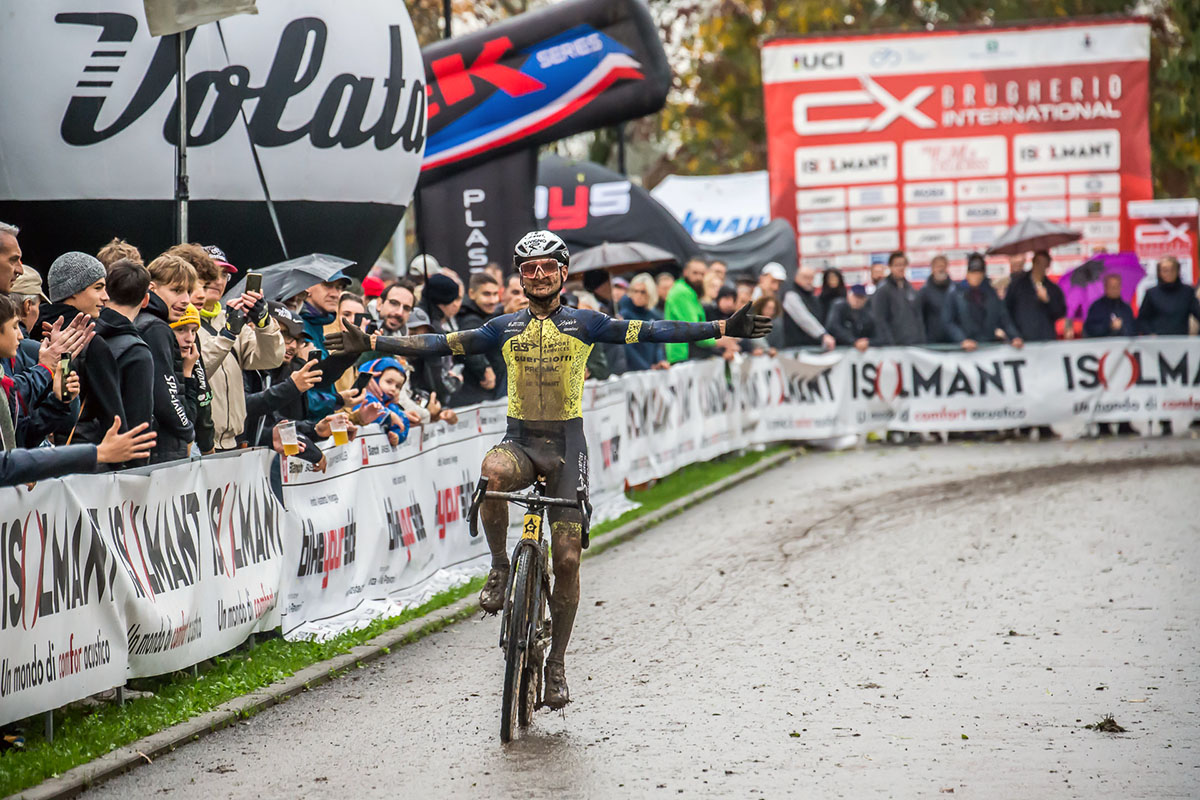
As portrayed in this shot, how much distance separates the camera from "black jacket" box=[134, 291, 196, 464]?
855 centimetres

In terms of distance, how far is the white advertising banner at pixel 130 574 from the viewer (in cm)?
719

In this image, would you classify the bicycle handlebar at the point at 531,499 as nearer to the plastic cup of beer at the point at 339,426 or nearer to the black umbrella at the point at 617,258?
the plastic cup of beer at the point at 339,426

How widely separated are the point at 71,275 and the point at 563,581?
280 centimetres

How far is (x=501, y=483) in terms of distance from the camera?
7941 mm

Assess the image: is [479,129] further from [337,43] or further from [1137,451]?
[1137,451]

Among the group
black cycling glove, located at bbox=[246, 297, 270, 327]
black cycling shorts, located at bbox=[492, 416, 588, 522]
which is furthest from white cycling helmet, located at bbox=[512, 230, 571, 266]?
black cycling glove, located at bbox=[246, 297, 270, 327]

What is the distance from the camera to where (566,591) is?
26.7 feet

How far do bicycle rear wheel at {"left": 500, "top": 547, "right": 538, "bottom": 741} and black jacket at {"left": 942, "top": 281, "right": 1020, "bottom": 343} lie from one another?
1683 cm

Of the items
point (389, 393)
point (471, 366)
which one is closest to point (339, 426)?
point (389, 393)

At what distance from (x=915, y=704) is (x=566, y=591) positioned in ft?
5.70

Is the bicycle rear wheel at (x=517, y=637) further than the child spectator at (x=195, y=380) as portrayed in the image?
No

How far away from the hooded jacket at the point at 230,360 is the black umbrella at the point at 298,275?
0.53 meters

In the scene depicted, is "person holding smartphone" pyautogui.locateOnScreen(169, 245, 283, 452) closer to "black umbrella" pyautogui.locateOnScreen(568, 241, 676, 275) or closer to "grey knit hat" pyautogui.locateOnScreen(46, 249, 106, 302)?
"grey knit hat" pyautogui.locateOnScreen(46, 249, 106, 302)

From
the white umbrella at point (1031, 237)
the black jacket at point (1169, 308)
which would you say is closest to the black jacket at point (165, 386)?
the black jacket at point (1169, 308)
